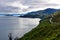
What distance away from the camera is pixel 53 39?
56.9m

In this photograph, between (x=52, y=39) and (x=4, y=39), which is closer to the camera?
(x=52, y=39)

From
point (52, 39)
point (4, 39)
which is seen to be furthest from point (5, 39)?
point (52, 39)

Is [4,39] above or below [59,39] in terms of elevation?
below

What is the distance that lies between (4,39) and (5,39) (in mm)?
732

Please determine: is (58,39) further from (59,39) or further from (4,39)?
(4,39)

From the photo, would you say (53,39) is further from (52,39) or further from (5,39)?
(5,39)

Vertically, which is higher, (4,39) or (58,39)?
(58,39)

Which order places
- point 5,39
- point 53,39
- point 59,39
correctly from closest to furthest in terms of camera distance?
point 59,39, point 53,39, point 5,39

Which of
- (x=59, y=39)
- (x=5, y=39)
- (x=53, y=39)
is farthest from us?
(x=5, y=39)

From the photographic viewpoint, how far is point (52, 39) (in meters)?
57.1

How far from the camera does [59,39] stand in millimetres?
53000

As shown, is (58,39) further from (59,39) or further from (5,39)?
(5,39)

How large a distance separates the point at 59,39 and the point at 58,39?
43cm

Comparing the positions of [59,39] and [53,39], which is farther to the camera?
[53,39]
